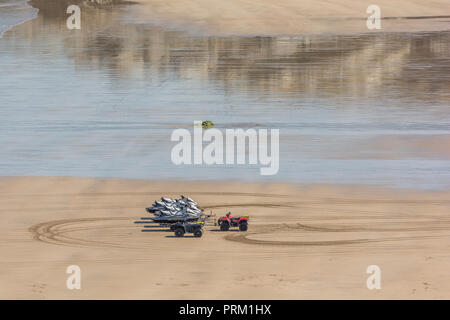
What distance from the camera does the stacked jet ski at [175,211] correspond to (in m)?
17.9

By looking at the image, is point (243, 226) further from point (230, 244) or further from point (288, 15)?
point (288, 15)

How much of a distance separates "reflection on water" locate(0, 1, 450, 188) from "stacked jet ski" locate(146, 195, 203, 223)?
4.04 metres

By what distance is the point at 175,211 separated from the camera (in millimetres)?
18047

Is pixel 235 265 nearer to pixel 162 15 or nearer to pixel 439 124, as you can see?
pixel 439 124

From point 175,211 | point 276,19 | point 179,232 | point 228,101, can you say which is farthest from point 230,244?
A: point 276,19

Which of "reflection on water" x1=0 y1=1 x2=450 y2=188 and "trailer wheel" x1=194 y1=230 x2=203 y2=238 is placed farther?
"reflection on water" x1=0 y1=1 x2=450 y2=188

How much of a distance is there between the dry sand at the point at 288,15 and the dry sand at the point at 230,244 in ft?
96.4

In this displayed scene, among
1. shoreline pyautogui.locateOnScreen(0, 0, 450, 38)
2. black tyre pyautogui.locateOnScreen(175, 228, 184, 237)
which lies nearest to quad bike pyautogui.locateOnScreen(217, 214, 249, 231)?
black tyre pyautogui.locateOnScreen(175, 228, 184, 237)

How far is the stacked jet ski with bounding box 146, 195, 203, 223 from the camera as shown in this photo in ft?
58.9

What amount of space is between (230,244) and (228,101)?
14817 mm

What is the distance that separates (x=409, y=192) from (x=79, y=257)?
747cm

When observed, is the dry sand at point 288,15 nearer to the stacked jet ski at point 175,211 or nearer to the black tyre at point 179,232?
the stacked jet ski at point 175,211

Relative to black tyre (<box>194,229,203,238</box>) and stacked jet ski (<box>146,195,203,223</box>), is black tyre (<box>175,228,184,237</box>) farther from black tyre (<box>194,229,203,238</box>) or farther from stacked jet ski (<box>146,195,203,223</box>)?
stacked jet ski (<box>146,195,203,223</box>)

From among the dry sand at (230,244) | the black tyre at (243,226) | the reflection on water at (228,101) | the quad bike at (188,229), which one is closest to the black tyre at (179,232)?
the quad bike at (188,229)
